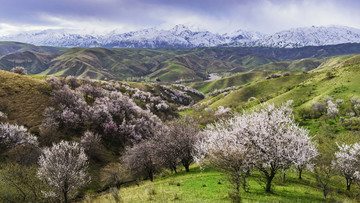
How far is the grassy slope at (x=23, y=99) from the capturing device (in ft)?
184

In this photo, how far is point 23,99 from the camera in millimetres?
63125

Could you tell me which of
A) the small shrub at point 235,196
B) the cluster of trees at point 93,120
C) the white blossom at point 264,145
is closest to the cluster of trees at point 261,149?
the white blossom at point 264,145

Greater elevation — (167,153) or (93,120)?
(167,153)

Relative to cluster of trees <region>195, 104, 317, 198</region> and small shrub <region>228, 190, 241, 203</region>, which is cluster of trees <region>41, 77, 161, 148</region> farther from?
cluster of trees <region>195, 104, 317, 198</region>

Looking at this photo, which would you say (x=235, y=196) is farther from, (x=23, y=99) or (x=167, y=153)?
(x=23, y=99)

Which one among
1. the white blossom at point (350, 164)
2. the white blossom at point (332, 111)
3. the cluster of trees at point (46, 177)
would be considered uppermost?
the white blossom at point (332, 111)

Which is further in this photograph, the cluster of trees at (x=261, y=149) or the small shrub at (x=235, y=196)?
the cluster of trees at (x=261, y=149)

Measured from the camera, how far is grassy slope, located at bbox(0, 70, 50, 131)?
56.2m

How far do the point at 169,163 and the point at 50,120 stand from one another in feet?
136

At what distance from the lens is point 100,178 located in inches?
1918

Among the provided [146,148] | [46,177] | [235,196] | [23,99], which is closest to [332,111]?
[146,148]

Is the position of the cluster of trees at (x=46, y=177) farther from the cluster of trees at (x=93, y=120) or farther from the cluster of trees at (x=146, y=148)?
the cluster of trees at (x=93, y=120)

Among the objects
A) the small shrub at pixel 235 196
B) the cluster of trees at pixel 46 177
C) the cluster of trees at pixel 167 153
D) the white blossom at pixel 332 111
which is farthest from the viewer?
the white blossom at pixel 332 111

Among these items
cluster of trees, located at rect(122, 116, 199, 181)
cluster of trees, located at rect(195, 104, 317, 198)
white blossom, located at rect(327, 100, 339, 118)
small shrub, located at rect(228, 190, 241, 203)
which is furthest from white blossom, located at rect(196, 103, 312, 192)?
white blossom, located at rect(327, 100, 339, 118)
